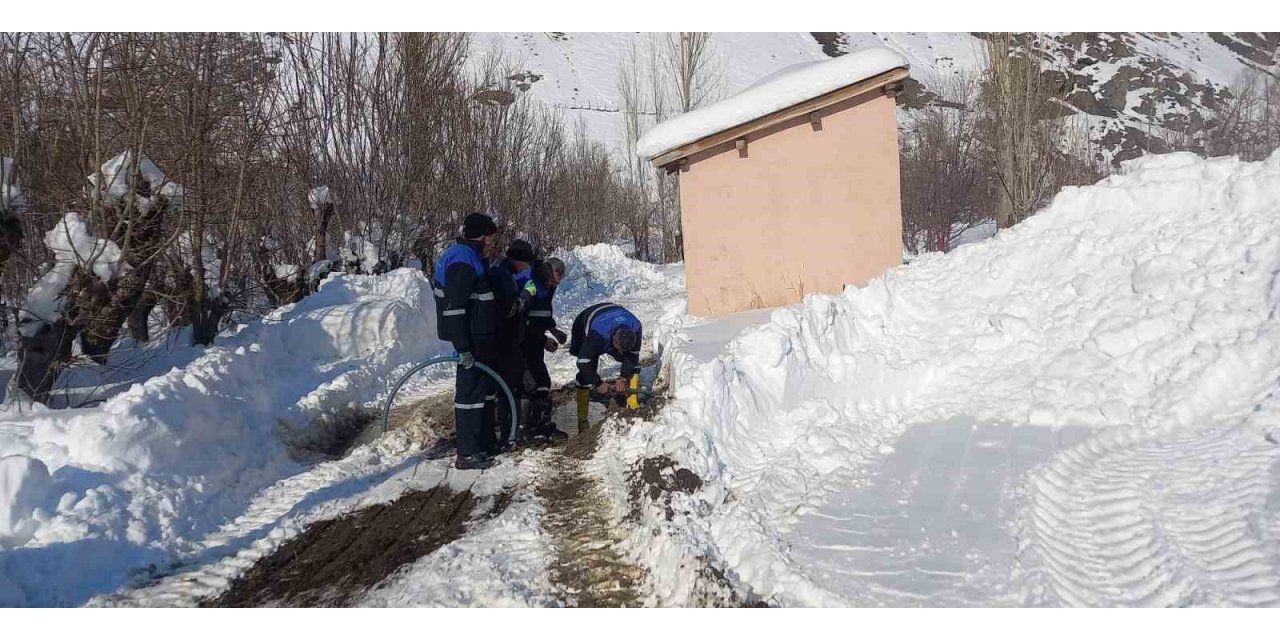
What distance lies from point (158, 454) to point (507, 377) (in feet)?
9.23

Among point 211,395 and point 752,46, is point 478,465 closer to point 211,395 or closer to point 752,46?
point 211,395

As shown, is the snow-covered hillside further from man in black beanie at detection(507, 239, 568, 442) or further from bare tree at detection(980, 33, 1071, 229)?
bare tree at detection(980, 33, 1071, 229)

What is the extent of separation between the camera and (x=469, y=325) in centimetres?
657

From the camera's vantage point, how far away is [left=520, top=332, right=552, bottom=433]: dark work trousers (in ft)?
25.5

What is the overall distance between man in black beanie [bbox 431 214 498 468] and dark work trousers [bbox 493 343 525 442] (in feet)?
2.09

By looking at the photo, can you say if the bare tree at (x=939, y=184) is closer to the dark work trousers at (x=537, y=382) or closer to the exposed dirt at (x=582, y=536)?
the dark work trousers at (x=537, y=382)

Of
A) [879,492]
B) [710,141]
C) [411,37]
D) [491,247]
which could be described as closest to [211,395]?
[491,247]

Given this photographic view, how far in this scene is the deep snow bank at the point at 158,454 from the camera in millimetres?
4648

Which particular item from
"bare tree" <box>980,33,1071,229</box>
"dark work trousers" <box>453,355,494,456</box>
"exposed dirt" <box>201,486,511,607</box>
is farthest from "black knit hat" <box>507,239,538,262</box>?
"bare tree" <box>980,33,1071,229</box>

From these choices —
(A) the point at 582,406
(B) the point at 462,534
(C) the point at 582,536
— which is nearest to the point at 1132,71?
(A) the point at 582,406

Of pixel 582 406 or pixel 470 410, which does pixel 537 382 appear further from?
pixel 470 410

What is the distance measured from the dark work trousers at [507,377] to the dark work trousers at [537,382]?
165mm

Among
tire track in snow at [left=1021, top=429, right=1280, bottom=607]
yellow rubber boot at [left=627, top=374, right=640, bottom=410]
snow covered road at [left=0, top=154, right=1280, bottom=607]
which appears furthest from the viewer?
yellow rubber boot at [left=627, top=374, right=640, bottom=410]

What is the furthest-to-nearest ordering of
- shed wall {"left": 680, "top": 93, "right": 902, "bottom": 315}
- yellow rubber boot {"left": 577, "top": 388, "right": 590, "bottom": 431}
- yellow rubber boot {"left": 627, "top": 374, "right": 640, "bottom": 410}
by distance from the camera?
shed wall {"left": 680, "top": 93, "right": 902, "bottom": 315}, yellow rubber boot {"left": 577, "top": 388, "right": 590, "bottom": 431}, yellow rubber boot {"left": 627, "top": 374, "right": 640, "bottom": 410}
